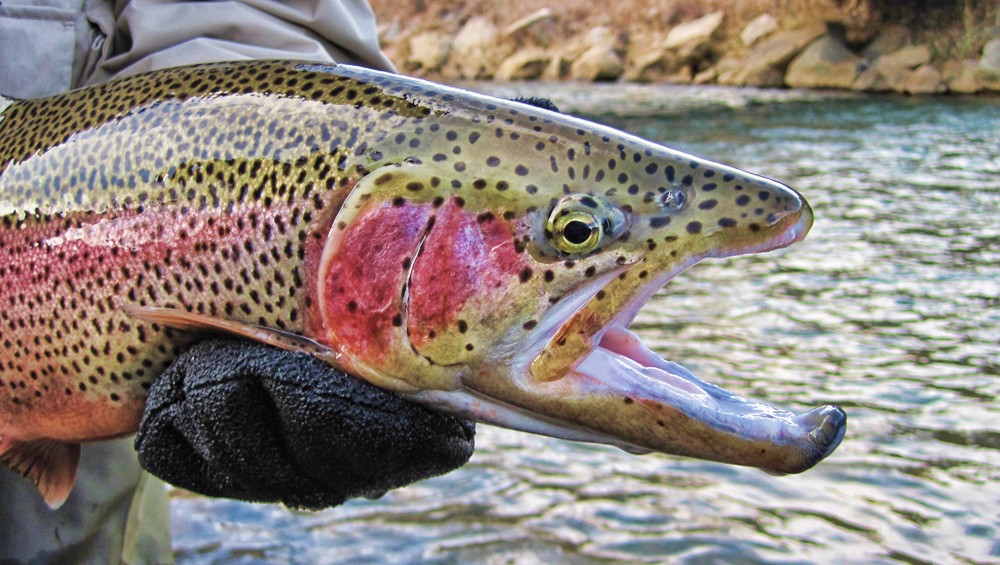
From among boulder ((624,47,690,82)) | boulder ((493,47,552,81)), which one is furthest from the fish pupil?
boulder ((493,47,552,81))

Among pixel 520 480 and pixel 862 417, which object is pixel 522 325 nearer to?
pixel 520 480

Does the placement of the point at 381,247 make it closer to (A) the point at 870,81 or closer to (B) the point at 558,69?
(A) the point at 870,81

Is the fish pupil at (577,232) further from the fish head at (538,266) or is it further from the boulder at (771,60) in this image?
the boulder at (771,60)

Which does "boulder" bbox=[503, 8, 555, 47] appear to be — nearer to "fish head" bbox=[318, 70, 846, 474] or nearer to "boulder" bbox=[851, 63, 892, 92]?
"boulder" bbox=[851, 63, 892, 92]

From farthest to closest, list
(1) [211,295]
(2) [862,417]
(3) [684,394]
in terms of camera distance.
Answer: (2) [862,417]
(1) [211,295]
(3) [684,394]

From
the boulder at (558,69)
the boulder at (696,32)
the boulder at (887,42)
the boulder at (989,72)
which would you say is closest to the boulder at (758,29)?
the boulder at (696,32)

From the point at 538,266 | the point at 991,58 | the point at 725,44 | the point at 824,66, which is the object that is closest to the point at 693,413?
the point at 538,266

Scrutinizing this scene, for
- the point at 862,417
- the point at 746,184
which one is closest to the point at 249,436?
the point at 746,184
